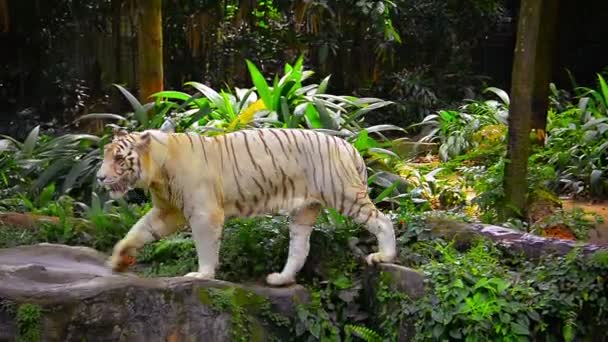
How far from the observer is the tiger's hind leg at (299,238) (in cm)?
518

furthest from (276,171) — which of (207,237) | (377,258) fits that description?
(377,258)

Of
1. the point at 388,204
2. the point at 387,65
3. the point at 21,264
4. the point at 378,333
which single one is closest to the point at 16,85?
the point at 387,65

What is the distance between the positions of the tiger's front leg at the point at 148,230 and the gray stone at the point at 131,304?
0.17 metres

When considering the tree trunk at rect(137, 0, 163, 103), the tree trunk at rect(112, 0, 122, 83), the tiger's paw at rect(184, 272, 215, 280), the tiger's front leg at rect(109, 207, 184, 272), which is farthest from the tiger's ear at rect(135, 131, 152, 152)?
the tree trunk at rect(112, 0, 122, 83)

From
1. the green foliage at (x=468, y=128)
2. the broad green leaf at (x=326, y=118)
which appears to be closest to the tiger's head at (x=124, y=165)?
the broad green leaf at (x=326, y=118)

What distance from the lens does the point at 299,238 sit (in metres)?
5.22

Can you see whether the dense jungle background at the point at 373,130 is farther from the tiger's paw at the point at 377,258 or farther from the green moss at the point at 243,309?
the tiger's paw at the point at 377,258

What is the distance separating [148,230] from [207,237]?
18.8 inches

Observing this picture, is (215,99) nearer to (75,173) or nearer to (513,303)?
(75,173)

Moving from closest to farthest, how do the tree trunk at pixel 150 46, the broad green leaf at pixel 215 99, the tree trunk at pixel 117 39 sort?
the broad green leaf at pixel 215 99
the tree trunk at pixel 150 46
the tree trunk at pixel 117 39

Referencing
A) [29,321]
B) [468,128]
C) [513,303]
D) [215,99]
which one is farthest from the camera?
[468,128]

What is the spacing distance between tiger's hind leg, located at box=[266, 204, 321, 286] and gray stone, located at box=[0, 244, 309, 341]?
0.13 m

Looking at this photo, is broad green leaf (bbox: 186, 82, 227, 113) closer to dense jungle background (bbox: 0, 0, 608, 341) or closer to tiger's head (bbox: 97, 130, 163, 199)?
dense jungle background (bbox: 0, 0, 608, 341)

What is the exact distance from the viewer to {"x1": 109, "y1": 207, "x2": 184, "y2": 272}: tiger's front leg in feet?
17.1
